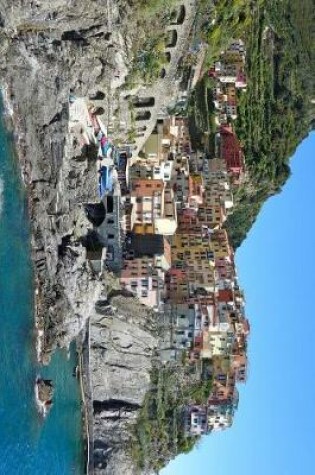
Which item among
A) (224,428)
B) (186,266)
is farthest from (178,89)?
(224,428)

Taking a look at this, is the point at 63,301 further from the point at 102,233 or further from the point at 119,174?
the point at 119,174

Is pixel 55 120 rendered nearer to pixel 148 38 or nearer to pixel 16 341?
pixel 148 38

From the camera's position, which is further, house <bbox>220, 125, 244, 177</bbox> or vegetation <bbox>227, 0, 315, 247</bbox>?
vegetation <bbox>227, 0, 315, 247</bbox>

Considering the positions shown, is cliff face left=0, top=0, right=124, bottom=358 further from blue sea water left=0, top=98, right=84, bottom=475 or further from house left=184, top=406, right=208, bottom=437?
house left=184, top=406, right=208, bottom=437

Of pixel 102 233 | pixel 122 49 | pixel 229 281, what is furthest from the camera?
pixel 229 281

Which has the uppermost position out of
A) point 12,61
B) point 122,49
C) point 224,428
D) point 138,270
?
point 122,49

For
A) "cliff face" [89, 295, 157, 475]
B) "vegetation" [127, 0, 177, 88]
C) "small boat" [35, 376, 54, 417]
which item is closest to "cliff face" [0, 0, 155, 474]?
"small boat" [35, 376, 54, 417]

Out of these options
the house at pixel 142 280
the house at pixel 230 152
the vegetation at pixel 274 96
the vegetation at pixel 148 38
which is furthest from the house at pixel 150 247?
the vegetation at pixel 148 38

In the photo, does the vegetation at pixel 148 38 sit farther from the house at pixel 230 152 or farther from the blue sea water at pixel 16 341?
the house at pixel 230 152
